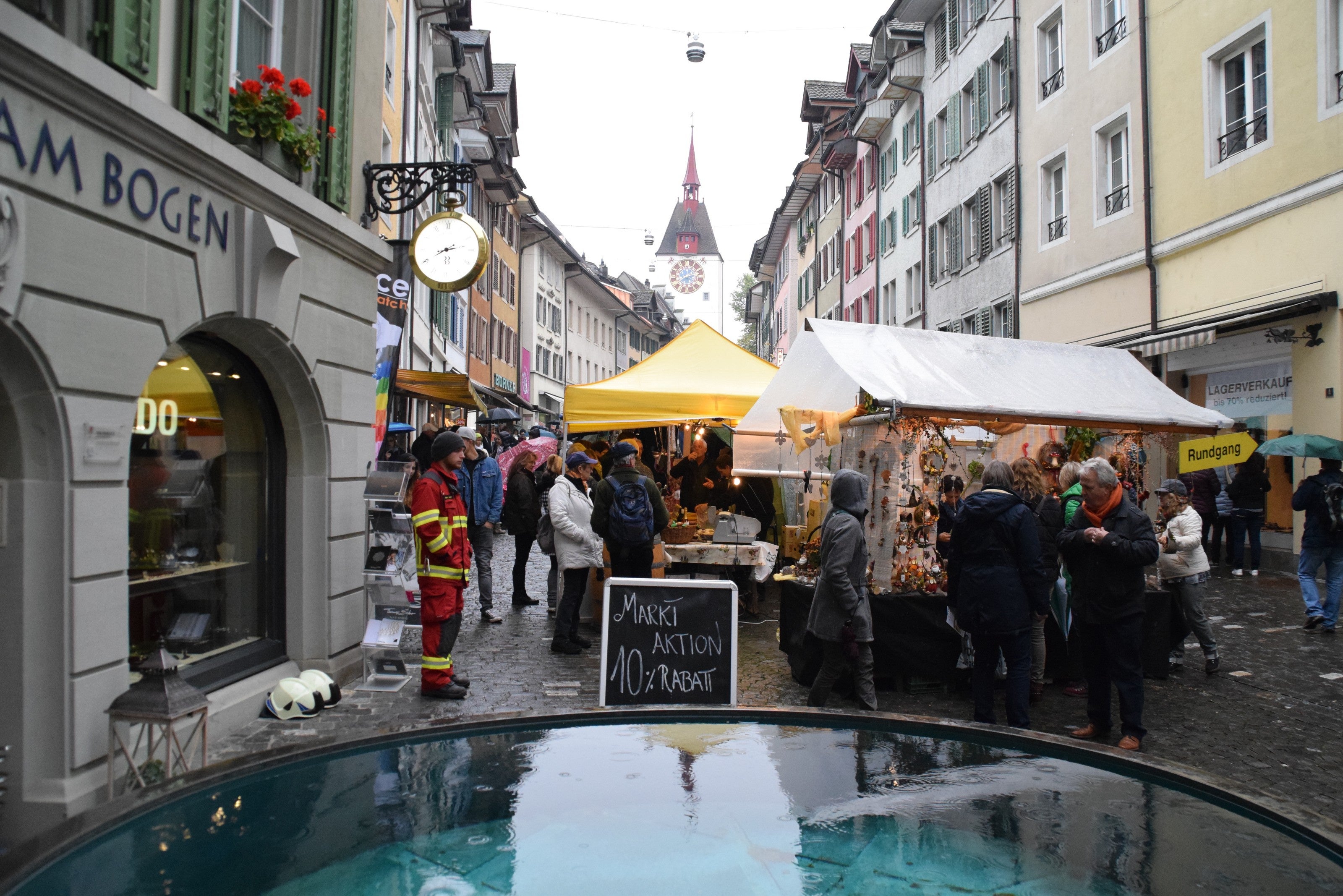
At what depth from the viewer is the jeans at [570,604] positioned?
8.73 m

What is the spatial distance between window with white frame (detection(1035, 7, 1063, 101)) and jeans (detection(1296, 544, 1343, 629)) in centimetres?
1267

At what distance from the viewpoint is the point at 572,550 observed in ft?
29.0

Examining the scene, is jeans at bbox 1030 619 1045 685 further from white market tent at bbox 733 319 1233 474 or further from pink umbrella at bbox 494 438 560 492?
pink umbrella at bbox 494 438 560 492

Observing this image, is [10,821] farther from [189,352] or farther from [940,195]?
[940,195]

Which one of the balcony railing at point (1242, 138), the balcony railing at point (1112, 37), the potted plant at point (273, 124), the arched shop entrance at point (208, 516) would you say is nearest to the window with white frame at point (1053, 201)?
the balcony railing at point (1112, 37)

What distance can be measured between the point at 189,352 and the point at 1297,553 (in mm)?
13650

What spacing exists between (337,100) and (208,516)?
3208 millimetres

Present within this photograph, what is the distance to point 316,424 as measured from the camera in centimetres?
731

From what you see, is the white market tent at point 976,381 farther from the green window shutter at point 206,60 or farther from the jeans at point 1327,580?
the green window shutter at point 206,60

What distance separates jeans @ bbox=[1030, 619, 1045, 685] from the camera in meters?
7.38

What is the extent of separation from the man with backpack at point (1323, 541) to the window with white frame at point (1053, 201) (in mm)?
10913

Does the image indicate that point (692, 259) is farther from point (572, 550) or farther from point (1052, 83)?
point (572, 550)

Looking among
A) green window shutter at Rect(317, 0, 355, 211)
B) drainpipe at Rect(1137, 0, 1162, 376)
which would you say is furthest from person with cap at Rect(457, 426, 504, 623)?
drainpipe at Rect(1137, 0, 1162, 376)

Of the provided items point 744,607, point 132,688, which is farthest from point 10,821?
point 744,607
